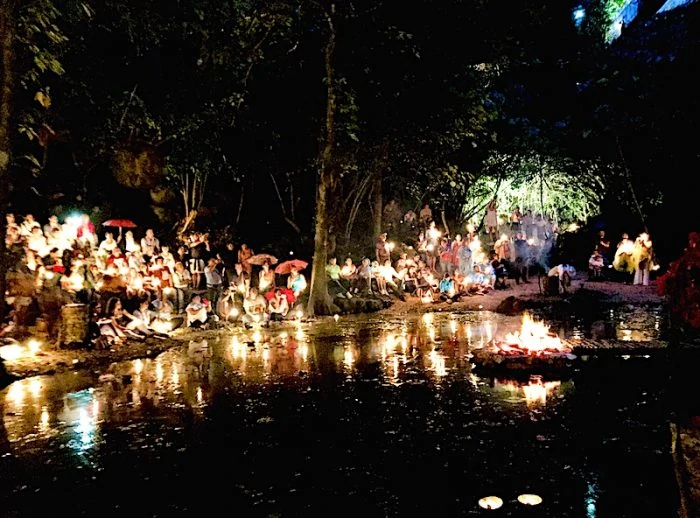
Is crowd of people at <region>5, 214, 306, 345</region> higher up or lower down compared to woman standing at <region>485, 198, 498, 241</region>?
lower down

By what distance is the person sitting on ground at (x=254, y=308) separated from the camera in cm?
1853

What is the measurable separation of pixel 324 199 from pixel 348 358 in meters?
9.60

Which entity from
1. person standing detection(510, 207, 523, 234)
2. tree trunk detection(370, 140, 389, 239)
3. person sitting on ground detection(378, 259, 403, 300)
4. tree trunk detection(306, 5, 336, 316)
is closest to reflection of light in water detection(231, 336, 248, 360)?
tree trunk detection(306, 5, 336, 316)

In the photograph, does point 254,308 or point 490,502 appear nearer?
point 490,502

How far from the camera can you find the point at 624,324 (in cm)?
1567

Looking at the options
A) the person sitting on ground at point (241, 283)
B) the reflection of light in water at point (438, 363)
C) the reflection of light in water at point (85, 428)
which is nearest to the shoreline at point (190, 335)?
the person sitting on ground at point (241, 283)

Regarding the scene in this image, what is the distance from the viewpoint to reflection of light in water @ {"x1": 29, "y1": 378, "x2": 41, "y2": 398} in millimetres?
10117

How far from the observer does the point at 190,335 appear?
52.9 feet

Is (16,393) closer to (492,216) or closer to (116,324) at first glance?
(116,324)

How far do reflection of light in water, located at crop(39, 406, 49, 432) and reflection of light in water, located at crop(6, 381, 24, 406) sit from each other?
74 centimetres

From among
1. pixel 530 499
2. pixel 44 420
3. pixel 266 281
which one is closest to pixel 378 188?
pixel 266 281

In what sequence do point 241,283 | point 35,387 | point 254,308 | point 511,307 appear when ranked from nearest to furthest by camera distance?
1. point 35,387
2. point 254,308
3. point 511,307
4. point 241,283

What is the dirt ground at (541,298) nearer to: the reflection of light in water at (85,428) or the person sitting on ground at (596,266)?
the person sitting on ground at (596,266)

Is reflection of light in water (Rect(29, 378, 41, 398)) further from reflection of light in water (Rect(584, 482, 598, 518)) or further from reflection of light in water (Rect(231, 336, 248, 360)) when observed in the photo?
reflection of light in water (Rect(584, 482, 598, 518))
